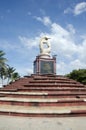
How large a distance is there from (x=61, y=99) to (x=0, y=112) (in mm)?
3449

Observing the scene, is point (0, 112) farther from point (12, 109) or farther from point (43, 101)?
point (43, 101)

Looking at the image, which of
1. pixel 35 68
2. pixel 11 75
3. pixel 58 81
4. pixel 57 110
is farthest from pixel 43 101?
pixel 11 75

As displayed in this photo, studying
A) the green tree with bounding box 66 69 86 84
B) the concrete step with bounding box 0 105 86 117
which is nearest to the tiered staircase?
the concrete step with bounding box 0 105 86 117

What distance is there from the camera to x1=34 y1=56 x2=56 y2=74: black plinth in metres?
22.3

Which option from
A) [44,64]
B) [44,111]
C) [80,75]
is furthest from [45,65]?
[80,75]

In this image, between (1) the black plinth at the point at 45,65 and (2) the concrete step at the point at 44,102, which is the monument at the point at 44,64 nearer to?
(1) the black plinth at the point at 45,65

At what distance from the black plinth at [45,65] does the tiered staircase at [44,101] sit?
591 cm
